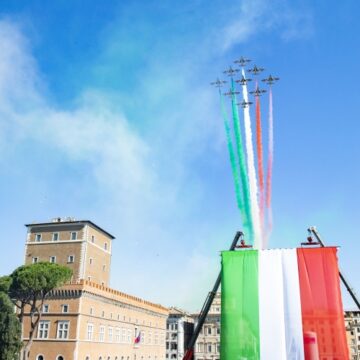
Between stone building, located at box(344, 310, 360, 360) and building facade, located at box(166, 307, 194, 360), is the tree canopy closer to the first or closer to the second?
building facade, located at box(166, 307, 194, 360)

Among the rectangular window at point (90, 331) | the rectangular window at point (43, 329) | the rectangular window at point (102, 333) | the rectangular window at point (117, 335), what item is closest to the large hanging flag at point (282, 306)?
the rectangular window at point (90, 331)

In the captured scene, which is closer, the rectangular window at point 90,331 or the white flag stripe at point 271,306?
the white flag stripe at point 271,306

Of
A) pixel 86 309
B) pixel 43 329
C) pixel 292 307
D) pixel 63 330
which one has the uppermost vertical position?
pixel 86 309

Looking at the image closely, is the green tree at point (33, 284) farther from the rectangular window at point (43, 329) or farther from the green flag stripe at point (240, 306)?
the green flag stripe at point (240, 306)

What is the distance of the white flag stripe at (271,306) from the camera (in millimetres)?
19250

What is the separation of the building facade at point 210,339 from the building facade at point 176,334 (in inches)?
255

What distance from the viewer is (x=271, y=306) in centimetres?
2016

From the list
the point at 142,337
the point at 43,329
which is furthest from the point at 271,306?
the point at 142,337

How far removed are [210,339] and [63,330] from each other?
45.8 m

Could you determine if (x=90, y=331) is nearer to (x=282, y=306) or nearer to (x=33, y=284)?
(x=33, y=284)

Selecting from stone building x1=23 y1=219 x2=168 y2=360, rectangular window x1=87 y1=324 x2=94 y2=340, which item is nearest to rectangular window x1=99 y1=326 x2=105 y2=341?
stone building x1=23 y1=219 x2=168 y2=360

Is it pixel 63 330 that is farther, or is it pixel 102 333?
pixel 102 333

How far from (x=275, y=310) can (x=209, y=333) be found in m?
76.5

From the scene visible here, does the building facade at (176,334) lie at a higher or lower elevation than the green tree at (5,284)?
lower
